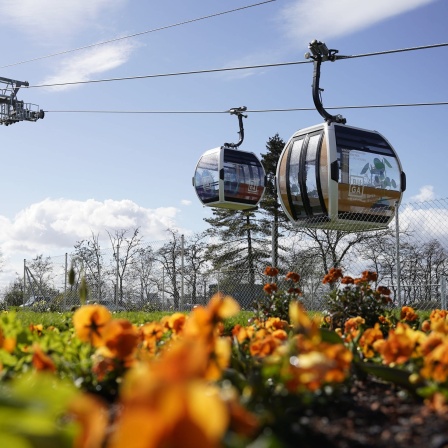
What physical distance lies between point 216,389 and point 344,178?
9.29 meters

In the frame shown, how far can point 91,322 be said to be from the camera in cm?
170

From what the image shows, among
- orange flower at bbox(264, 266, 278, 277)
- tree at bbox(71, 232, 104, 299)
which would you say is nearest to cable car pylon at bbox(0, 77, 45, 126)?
tree at bbox(71, 232, 104, 299)

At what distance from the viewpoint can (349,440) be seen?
114 centimetres

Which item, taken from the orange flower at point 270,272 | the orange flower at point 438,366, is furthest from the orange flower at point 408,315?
the orange flower at point 438,366

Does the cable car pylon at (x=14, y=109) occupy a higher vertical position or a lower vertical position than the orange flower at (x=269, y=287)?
higher

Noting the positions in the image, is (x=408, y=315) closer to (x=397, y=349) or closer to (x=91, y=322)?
(x=397, y=349)

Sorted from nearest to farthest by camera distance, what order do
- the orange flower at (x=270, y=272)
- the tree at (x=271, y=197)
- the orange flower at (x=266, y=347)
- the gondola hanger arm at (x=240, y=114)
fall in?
the orange flower at (x=266, y=347) < the orange flower at (x=270, y=272) < the gondola hanger arm at (x=240, y=114) < the tree at (x=271, y=197)

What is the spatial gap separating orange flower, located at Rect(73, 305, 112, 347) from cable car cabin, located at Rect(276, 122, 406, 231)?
27.9 ft

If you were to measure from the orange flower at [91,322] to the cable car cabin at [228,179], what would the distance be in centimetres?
1259

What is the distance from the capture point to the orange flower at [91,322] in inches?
66.1

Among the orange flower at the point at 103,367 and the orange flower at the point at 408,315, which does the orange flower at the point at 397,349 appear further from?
the orange flower at the point at 408,315

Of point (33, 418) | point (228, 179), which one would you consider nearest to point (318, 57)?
point (228, 179)

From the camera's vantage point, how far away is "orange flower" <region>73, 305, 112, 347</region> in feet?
5.50

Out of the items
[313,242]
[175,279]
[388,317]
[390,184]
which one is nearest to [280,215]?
[175,279]
